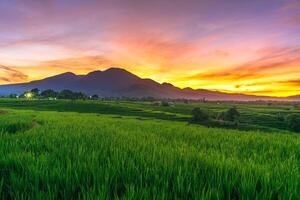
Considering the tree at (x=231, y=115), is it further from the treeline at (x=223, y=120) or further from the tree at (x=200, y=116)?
the tree at (x=200, y=116)

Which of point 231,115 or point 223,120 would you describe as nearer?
point 223,120

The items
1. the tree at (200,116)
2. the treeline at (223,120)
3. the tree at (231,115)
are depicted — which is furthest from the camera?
the tree at (231,115)

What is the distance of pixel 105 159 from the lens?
5137 millimetres

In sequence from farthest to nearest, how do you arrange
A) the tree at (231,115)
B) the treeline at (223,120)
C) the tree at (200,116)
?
the tree at (231,115) → the tree at (200,116) → the treeline at (223,120)

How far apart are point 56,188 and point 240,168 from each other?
111 inches

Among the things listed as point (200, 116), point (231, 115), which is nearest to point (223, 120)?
point (200, 116)

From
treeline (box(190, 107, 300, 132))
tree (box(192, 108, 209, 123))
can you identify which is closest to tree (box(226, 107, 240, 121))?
treeline (box(190, 107, 300, 132))

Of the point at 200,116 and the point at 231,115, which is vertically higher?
the point at 200,116

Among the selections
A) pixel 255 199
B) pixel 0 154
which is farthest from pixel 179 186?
pixel 0 154

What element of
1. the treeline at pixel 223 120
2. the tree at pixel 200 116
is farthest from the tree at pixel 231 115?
the tree at pixel 200 116

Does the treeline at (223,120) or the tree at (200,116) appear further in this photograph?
the tree at (200,116)

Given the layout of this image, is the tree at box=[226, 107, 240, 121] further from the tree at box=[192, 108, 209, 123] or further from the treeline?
the tree at box=[192, 108, 209, 123]

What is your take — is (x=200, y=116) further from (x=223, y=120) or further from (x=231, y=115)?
(x=231, y=115)

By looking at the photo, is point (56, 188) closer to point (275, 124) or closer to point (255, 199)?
point (255, 199)
